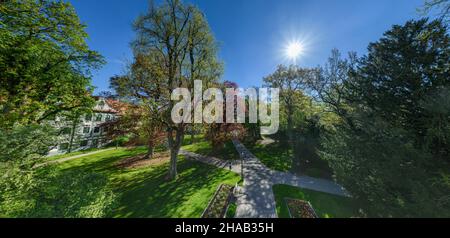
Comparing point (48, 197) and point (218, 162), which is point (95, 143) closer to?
point (218, 162)

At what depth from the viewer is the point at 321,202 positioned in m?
10.0

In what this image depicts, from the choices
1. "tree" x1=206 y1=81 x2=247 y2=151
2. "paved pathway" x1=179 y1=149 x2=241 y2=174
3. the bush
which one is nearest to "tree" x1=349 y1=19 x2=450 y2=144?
"paved pathway" x1=179 y1=149 x2=241 y2=174

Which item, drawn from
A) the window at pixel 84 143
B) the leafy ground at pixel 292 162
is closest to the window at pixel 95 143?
the window at pixel 84 143

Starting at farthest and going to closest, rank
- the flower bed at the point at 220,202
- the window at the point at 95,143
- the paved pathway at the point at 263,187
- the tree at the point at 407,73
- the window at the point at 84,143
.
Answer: the window at the point at 95,143
the window at the point at 84,143
the paved pathway at the point at 263,187
the flower bed at the point at 220,202
the tree at the point at 407,73

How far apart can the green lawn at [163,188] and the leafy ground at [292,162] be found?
6579 millimetres

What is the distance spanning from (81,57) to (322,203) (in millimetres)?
19344

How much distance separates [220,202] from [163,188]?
15.4ft

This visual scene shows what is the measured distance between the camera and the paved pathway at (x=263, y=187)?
892 centimetres

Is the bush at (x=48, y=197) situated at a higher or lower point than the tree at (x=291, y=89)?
lower

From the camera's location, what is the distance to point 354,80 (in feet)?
29.9

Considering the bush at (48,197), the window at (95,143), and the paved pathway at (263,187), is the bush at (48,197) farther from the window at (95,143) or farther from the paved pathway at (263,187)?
the window at (95,143)
